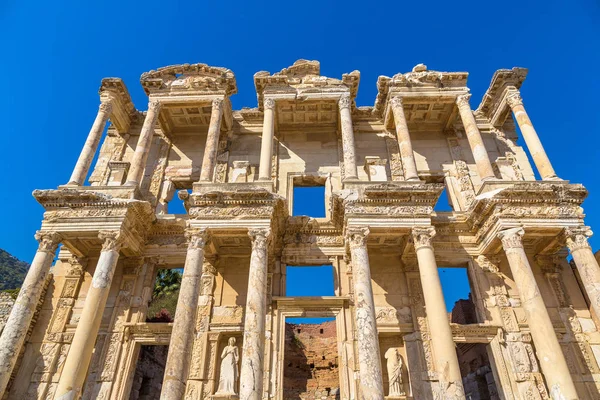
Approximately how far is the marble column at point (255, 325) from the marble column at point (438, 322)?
4539mm

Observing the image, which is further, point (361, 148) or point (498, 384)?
point (361, 148)

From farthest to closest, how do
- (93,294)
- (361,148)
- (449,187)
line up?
(361,148), (449,187), (93,294)

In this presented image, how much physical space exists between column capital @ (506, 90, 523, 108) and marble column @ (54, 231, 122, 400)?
1517 cm

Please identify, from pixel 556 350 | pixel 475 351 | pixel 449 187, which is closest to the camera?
pixel 556 350

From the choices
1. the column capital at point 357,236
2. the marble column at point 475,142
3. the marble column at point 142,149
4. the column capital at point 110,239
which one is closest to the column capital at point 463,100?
the marble column at point 475,142

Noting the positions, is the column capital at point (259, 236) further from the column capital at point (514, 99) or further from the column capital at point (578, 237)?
the column capital at point (514, 99)

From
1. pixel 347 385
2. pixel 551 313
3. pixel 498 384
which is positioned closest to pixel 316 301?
pixel 347 385

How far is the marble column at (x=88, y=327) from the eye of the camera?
9.87m

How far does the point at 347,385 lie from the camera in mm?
11141

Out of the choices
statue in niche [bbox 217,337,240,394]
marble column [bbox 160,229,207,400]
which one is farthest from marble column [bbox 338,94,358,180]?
statue in niche [bbox 217,337,240,394]

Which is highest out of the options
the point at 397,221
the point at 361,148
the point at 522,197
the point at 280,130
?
the point at 280,130

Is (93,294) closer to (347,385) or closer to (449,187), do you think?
(347,385)

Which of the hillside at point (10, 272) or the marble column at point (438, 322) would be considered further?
the hillside at point (10, 272)

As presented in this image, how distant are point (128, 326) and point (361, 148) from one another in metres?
11.2
